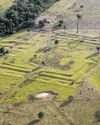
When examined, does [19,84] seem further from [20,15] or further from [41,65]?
[20,15]

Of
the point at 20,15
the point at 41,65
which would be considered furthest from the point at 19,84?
the point at 20,15

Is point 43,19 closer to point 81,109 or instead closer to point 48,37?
point 48,37

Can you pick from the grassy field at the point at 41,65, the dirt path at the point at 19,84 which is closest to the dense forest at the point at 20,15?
the grassy field at the point at 41,65

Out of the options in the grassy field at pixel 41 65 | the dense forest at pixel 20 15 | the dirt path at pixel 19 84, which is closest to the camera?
the dirt path at pixel 19 84

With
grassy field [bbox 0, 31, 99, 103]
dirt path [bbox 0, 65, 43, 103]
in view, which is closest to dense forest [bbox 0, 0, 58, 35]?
grassy field [bbox 0, 31, 99, 103]

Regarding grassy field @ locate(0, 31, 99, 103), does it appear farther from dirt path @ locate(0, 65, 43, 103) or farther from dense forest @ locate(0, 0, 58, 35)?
dense forest @ locate(0, 0, 58, 35)

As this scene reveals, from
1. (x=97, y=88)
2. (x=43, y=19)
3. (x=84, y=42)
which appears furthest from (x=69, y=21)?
(x=97, y=88)

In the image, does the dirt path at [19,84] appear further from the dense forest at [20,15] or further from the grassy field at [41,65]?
the dense forest at [20,15]

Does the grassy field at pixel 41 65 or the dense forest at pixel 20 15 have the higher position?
the dense forest at pixel 20 15
